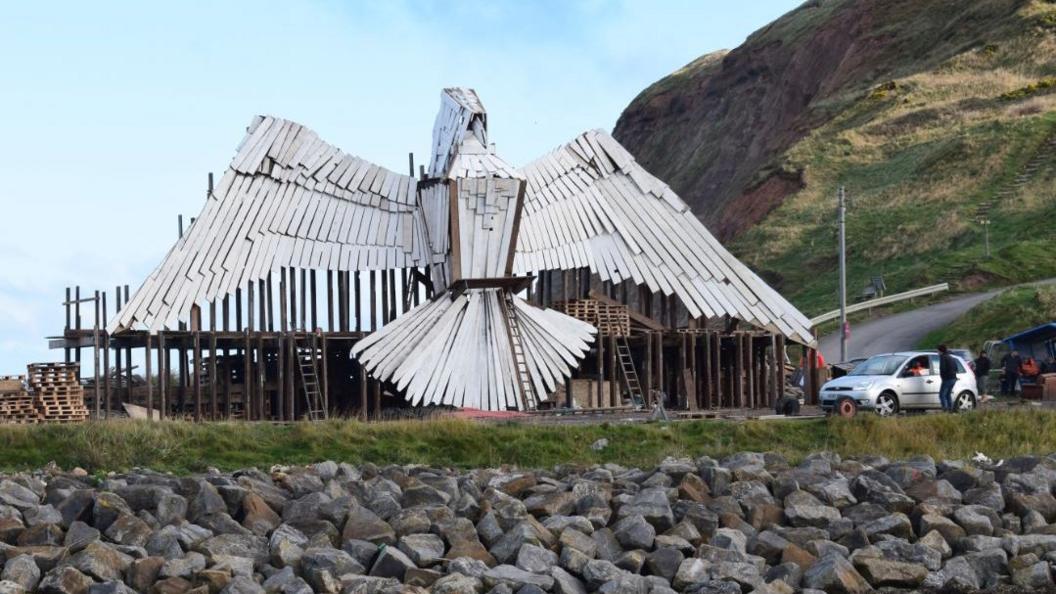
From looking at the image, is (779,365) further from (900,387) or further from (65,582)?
(65,582)

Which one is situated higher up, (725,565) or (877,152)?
(877,152)

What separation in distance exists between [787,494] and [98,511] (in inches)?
314

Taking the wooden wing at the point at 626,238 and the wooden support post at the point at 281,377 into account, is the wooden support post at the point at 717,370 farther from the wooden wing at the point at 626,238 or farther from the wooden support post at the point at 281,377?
the wooden support post at the point at 281,377

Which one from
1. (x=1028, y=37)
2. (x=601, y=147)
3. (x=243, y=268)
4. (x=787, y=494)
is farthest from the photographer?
(x=1028, y=37)

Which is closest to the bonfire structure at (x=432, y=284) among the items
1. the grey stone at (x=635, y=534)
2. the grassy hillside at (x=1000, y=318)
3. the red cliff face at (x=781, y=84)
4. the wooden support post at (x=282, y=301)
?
the wooden support post at (x=282, y=301)

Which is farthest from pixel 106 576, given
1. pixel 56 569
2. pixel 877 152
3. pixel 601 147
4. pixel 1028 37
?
pixel 1028 37

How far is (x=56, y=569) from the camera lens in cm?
1736

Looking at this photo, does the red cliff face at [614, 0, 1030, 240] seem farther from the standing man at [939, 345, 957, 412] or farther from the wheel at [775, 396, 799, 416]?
the standing man at [939, 345, 957, 412]

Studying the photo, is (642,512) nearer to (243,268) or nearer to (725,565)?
(725,565)

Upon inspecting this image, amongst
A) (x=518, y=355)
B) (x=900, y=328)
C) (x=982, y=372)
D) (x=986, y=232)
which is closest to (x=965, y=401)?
(x=982, y=372)

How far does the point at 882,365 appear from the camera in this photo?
3800 centimetres

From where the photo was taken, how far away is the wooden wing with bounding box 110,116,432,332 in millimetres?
42500

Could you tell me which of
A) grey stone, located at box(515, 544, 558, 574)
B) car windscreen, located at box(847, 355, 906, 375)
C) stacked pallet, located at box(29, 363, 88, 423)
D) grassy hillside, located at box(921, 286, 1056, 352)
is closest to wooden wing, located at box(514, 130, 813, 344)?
car windscreen, located at box(847, 355, 906, 375)

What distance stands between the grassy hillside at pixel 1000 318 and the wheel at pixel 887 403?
833 inches
